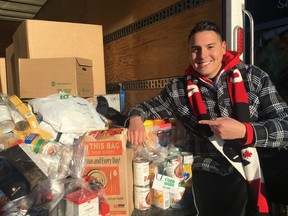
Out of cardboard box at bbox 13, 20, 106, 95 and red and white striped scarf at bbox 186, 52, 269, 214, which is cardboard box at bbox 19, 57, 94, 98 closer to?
cardboard box at bbox 13, 20, 106, 95

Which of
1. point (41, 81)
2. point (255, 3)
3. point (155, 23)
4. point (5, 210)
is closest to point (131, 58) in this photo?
point (155, 23)

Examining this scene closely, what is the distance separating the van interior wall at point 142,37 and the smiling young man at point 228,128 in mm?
493

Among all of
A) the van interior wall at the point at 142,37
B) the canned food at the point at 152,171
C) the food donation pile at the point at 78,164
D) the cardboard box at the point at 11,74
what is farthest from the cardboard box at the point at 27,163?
the cardboard box at the point at 11,74

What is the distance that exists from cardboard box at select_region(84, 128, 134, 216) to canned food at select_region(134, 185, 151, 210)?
52mm

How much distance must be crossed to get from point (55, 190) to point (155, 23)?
1.93 meters

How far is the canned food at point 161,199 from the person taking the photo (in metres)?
1.59

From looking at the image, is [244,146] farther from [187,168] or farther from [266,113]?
[187,168]

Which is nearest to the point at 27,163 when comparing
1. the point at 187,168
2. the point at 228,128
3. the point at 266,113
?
the point at 187,168

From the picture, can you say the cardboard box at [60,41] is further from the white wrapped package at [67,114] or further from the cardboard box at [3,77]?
the white wrapped package at [67,114]

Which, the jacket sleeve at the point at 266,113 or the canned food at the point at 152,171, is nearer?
the jacket sleeve at the point at 266,113

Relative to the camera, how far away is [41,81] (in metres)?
2.23

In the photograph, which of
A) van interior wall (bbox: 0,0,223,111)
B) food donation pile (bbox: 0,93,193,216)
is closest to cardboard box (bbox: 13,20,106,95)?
van interior wall (bbox: 0,0,223,111)

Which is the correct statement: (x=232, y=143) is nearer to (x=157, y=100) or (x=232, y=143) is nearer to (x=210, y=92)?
(x=210, y=92)

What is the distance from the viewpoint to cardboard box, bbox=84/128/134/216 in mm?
1511
